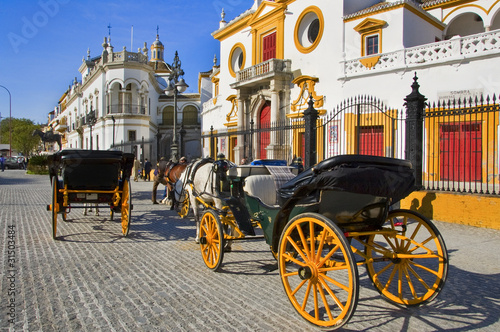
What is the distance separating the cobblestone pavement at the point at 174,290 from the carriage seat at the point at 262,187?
0.92 meters

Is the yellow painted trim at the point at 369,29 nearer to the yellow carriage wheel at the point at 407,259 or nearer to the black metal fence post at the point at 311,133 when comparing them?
the black metal fence post at the point at 311,133

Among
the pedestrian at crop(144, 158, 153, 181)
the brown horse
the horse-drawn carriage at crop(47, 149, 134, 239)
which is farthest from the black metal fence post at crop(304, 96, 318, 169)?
the pedestrian at crop(144, 158, 153, 181)

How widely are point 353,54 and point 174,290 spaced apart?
15305 mm

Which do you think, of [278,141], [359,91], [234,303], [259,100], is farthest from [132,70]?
[234,303]

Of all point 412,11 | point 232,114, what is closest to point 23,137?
point 232,114

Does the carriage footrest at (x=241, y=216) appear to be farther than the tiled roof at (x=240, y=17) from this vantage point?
No

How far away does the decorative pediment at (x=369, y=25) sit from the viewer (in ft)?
51.6

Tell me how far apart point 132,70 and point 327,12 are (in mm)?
21777

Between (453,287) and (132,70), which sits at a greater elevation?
(132,70)

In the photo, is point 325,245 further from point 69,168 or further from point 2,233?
point 2,233

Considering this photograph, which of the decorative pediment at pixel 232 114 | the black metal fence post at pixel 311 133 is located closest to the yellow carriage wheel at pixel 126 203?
the black metal fence post at pixel 311 133

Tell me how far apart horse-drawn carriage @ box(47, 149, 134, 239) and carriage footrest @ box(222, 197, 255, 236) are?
256 centimetres

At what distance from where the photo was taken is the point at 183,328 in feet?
10.4

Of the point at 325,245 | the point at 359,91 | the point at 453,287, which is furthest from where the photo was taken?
the point at 359,91
